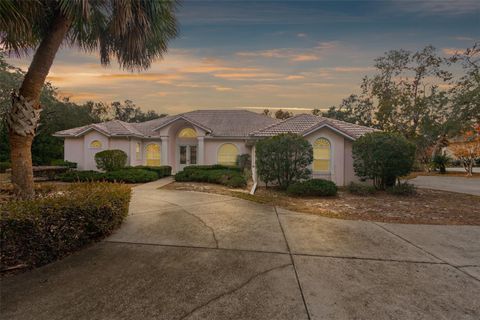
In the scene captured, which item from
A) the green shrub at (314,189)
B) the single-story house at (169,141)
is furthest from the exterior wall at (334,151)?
the green shrub at (314,189)

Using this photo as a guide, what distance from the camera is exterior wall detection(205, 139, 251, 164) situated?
18641 mm

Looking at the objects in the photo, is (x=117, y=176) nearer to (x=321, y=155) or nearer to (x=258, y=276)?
(x=321, y=155)

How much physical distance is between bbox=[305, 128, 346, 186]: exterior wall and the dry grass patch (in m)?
1.94

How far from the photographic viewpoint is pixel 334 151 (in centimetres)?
1231

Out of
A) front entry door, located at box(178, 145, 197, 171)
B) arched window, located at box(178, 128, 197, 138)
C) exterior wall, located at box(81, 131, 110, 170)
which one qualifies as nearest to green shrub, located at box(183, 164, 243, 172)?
front entry door, located at box(178, 145, 197, 171)

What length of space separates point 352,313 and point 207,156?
16.9 meters

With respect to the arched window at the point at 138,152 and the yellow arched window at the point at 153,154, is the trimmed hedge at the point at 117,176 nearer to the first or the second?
the arched window at the point at 138,152

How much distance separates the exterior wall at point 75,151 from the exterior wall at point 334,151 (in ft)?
60.4

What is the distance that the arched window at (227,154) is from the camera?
61.3ft

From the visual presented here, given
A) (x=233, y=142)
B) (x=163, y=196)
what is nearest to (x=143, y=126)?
(x=233, y=142)

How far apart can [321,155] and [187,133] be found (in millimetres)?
12020

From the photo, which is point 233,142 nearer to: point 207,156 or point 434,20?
point 207,156

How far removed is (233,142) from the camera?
18.7 metres

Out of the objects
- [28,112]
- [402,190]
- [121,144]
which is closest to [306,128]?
[402,190]
